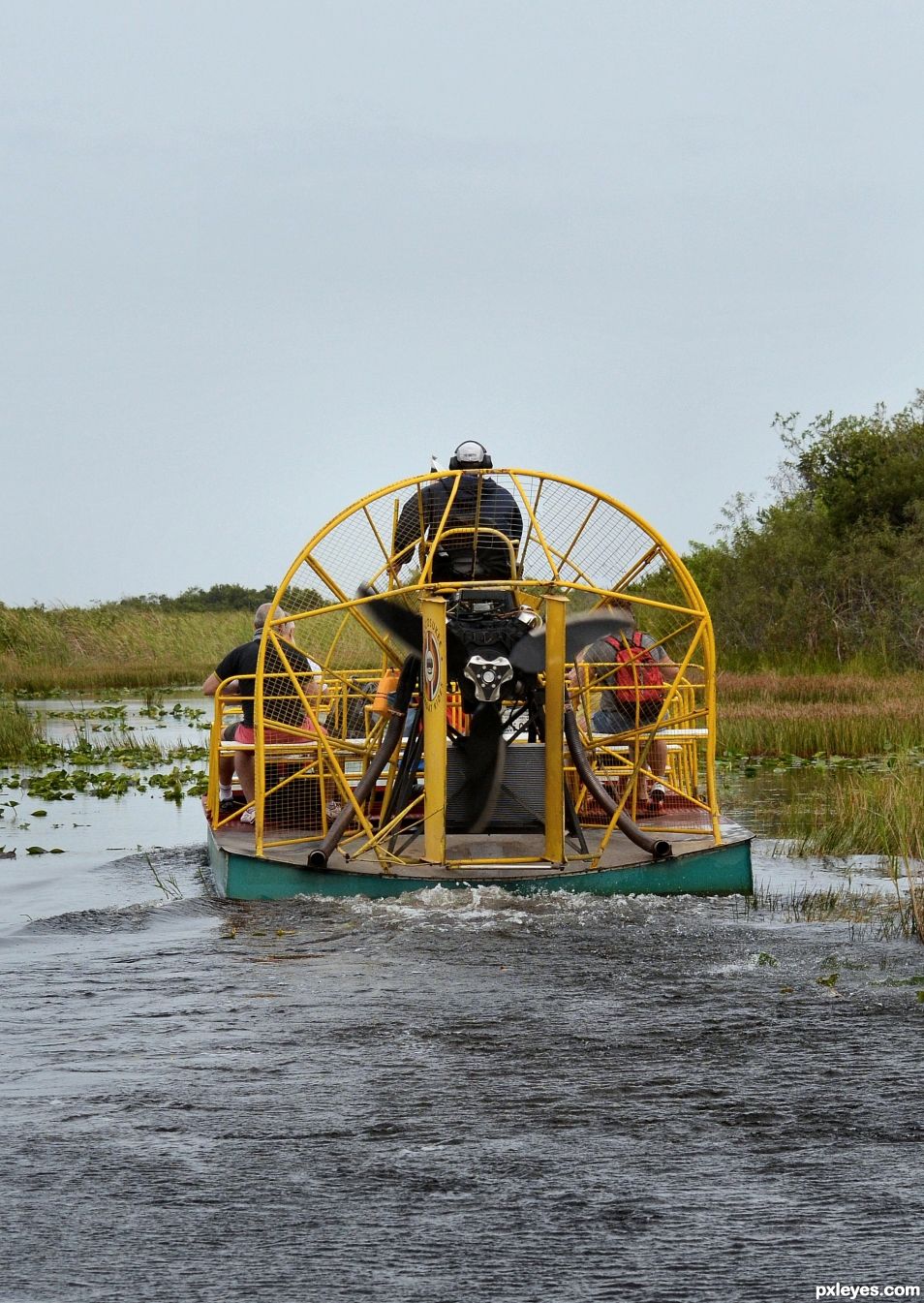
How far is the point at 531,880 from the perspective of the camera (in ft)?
31.0

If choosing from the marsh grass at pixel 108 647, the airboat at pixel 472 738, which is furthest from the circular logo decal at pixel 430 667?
the marsh grass at pixel 108 647

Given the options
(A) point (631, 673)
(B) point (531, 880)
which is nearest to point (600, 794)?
(B) point (531, 880)

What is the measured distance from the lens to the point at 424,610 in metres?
9.77

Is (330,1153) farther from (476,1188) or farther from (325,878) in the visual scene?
(325,878)

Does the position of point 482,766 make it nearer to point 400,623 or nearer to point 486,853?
point 486,853

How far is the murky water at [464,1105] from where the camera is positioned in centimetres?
490

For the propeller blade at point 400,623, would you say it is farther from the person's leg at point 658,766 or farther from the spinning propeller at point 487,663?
the person's leg at point 658,766

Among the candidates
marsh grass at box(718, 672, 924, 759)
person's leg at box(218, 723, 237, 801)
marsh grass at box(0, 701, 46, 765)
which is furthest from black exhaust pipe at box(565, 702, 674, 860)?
marsh grass at box(0, 701, 46, 765)

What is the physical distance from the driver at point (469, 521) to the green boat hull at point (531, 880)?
2.06 m

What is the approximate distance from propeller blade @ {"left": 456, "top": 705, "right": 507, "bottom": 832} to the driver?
3.50 feet

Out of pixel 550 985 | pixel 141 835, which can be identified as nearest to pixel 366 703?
pixel 550 985

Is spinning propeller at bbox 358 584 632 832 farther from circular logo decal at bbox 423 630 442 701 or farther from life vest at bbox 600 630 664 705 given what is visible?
life vest at bbox 600 630 664 705

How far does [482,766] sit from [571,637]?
0.96 m

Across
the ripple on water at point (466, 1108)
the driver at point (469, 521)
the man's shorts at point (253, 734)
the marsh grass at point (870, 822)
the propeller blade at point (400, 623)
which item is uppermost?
the driver at point (469, 521)
